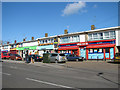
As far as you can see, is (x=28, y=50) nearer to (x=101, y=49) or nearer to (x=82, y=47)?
(x=82, y=47)

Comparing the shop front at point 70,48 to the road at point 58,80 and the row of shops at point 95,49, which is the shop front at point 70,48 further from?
the road at point 58,80

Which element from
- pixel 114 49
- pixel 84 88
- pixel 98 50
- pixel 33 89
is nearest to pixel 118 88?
pixel 84 88

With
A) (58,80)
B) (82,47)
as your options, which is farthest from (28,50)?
(58,80)

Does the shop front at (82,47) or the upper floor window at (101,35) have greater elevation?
the upper floor window at (101,35)

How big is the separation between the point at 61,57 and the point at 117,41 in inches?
478

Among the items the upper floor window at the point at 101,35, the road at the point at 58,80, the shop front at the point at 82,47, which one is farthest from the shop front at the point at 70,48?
the road at the point at 58,80

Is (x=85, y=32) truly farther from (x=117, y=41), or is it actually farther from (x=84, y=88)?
(x=84, y=88)

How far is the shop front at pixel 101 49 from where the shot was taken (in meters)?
28.4

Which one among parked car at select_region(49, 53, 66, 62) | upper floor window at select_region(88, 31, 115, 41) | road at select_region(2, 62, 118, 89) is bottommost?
road at select_region(2, 62, 118, 89)

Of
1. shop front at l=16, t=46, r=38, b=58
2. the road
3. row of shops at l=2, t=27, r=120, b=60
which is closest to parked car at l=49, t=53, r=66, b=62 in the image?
row of shops at l=2, t=27, r=120, b=60

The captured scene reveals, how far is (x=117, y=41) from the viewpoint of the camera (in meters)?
27.9

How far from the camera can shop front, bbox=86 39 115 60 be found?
28438mm

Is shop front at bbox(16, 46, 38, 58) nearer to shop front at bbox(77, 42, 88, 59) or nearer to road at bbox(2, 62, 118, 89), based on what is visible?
shop front at bbox(77, 42, 88, 59)

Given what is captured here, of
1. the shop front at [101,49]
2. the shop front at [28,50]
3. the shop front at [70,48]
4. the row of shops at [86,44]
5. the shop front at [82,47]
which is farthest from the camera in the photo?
the shop front at [28,50]
